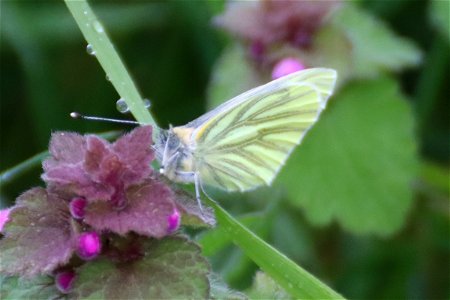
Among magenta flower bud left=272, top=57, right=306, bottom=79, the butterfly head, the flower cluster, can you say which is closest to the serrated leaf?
the butterfly head

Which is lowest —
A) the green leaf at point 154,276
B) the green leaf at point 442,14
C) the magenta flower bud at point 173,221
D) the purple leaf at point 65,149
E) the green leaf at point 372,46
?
the green leaf at point 372,46

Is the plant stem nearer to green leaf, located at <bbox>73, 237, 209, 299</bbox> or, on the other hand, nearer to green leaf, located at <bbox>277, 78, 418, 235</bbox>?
green leaf, located at <bbox>73, 237, 209, 299</bbox>

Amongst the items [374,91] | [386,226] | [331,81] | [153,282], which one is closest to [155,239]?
[153,282]

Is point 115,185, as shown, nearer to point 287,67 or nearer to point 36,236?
point 36,236

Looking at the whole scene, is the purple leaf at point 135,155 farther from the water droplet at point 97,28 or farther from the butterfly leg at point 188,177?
the water droplet at point 97,28

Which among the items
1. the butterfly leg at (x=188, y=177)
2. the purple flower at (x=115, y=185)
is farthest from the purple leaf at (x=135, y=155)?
the butterfly leg at (x=188, y=177)

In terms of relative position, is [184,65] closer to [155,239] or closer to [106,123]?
[106,123]
